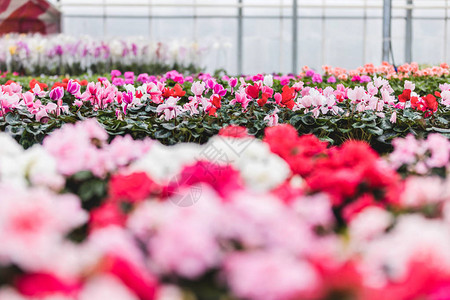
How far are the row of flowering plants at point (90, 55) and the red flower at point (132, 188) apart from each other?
677 centimetres

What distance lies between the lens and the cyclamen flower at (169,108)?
2820 millimetres

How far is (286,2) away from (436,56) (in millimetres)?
4264

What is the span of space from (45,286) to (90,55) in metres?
7.37

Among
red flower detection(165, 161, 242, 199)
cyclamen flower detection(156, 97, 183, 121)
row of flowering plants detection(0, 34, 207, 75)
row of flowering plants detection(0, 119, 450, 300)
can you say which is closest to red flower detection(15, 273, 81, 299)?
row of flowering plants detection(0, 119, 450, 300)

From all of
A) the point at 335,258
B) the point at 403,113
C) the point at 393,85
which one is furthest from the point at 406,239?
the point at 393,85

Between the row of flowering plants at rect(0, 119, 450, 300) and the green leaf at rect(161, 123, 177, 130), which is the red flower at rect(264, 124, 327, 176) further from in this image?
the green leaf at rect(161, 123, 177, 130)

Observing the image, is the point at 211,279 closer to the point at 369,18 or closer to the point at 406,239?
the point at 406,239

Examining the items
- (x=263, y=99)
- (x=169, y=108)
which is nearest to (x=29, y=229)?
(x=169, y=108)

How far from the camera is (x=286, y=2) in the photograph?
13.9 metres

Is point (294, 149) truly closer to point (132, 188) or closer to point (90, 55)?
point (132, 188)

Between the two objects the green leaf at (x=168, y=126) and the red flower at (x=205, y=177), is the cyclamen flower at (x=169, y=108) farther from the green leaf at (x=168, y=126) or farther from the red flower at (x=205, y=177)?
the red flower at (x=205, y=177)

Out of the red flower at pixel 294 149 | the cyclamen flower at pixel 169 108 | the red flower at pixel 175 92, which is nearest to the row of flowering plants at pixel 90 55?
the red flower at pixel 175 92

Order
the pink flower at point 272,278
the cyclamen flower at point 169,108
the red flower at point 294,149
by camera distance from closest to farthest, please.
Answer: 1. the pink flower at point 272,278
2. the red flower at point 294,149
3. the cyclamen flower at point 169,108

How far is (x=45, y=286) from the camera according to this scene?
0.73m
